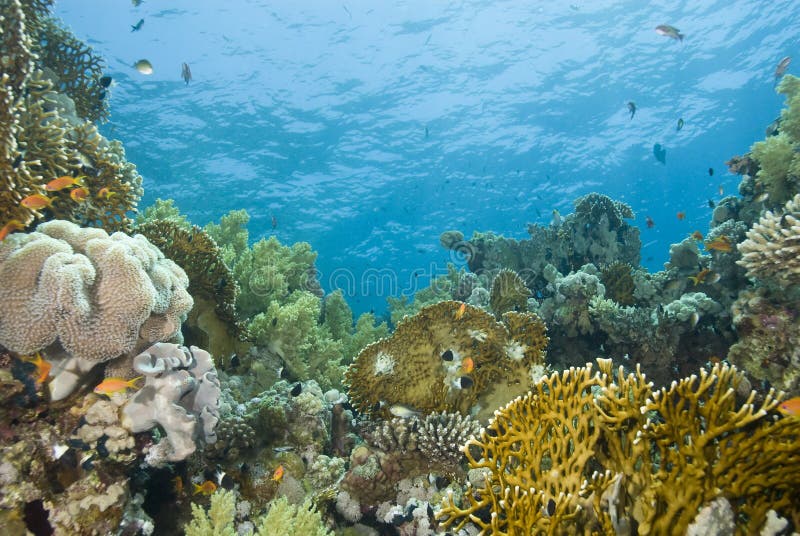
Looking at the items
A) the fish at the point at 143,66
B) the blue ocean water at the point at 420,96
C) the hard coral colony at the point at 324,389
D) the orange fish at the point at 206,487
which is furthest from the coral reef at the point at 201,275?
the blue ocean water at the point at 420,96

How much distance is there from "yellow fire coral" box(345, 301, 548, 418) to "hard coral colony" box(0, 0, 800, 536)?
1.1 inches

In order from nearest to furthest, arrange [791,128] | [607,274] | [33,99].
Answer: [33,99]
[791,128]
[607,274]

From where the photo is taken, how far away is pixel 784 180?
7672mm

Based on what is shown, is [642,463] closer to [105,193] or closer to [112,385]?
[112,385]

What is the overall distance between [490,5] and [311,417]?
24.7 metres

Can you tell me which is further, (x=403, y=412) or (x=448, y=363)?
(x=448, y=363)

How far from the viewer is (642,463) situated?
286cm

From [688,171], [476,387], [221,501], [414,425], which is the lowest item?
[221,501]

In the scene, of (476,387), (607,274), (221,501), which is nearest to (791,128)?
(607,274)

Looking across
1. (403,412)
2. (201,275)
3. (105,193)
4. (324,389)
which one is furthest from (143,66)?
(403,412)

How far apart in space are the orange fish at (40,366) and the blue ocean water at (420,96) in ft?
64.0

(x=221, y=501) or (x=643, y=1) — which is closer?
(x=221, y=501)

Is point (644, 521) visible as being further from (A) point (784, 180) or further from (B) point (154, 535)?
(A) point (784, 180)

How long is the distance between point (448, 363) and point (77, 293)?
4.20m
